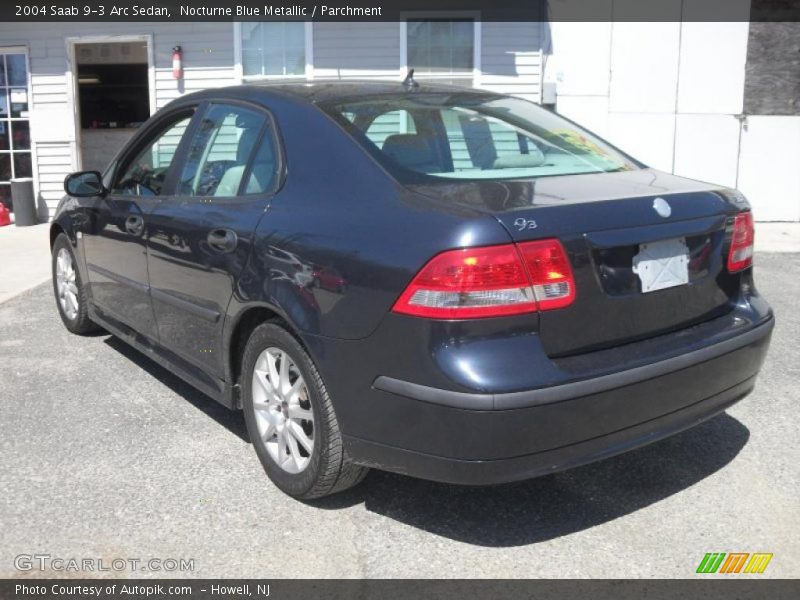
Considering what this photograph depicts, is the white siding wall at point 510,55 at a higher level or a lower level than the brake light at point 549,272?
higher

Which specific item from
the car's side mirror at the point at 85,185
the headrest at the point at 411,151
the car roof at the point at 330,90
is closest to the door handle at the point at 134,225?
the car's side mirror at the point at 85,185

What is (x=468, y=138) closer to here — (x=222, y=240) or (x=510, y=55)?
(x=222, y=240)

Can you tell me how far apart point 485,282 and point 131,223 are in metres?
2.42

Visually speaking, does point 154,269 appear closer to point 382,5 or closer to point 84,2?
point 382,5

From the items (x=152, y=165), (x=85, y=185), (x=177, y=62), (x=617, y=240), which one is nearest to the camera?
(x=617, y=240)

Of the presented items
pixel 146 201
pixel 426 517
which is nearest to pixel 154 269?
pixel 146 201

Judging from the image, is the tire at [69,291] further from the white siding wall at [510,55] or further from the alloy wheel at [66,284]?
the white siding wall at [510,55]

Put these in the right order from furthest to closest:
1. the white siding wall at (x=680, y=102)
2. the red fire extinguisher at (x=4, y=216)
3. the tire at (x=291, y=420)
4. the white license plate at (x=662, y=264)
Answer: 1. the red fire extinguisher at (x=4, y=216)
2. the white siding wall at (x=680, y=102)
3. the tire at (x=291, y=420)
4. the white license plate at (x=662, y=264)

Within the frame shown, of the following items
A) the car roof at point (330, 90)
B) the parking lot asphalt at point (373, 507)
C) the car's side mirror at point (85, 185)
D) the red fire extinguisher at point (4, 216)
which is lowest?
the parking lot asphalt at point (373, 507)

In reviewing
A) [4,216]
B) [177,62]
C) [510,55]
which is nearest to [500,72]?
[510,55]

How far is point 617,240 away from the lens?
9.22 ft

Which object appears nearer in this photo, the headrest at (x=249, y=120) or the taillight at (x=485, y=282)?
the taillight at (x=485, y=282)

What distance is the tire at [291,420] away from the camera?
3.06m

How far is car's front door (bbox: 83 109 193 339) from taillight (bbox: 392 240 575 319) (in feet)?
6.60
